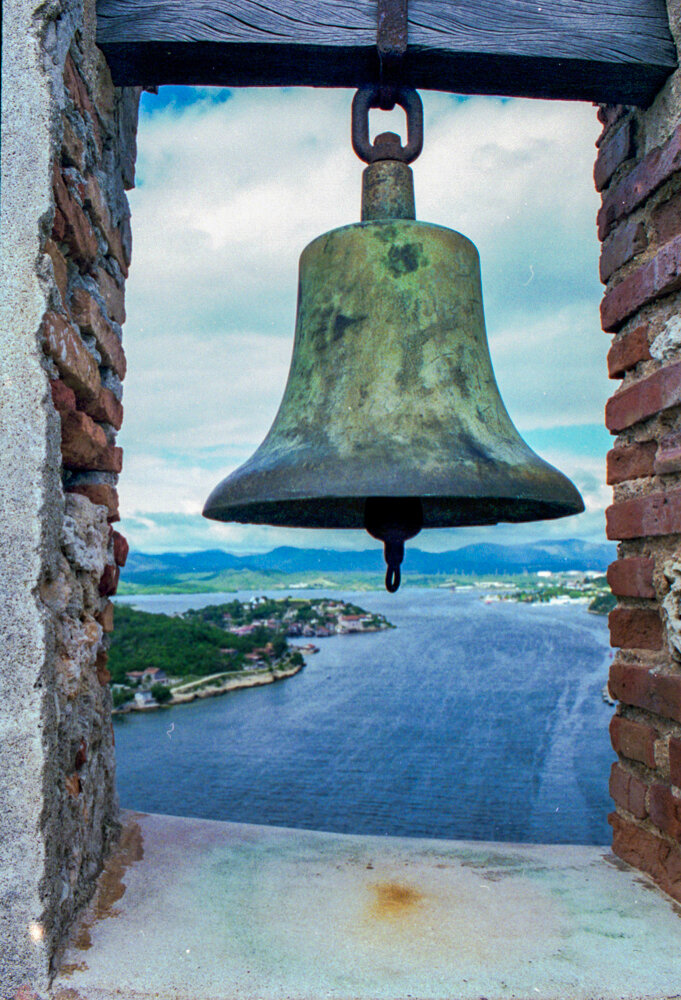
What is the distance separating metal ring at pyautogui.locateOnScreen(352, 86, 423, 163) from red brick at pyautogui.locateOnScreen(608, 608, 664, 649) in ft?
4.12

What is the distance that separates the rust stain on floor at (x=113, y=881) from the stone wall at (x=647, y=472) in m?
1.28

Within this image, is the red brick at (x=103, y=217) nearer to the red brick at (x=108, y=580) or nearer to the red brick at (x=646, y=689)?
the red brick at (x=108, y=580)

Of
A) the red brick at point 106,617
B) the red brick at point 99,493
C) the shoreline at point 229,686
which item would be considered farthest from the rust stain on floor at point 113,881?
the shoreline at point 229,686

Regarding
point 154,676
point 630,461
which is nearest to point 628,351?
point 630,461

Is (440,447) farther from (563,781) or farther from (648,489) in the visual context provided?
(563,781)

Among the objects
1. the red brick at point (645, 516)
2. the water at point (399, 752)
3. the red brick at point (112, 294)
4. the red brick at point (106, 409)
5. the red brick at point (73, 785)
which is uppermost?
the red brick at point (112, 294)

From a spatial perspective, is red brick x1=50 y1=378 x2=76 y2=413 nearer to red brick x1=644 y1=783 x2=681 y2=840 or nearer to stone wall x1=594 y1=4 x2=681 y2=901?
stone wall x1=594 y1=4 x2=681 y2=901

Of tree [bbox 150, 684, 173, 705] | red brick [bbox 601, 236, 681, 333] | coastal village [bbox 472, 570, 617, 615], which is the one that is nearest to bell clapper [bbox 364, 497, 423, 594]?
red brick [bbox 601, 236, 681, 333]

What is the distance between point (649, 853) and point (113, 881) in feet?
4.32

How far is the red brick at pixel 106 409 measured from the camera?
6.00 feet

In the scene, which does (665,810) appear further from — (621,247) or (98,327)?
(98,327)

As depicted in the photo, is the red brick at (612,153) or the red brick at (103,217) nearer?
the red brick at (103,217)

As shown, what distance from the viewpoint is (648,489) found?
196 centimetres

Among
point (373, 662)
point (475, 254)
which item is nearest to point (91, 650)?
point (475, 254)
